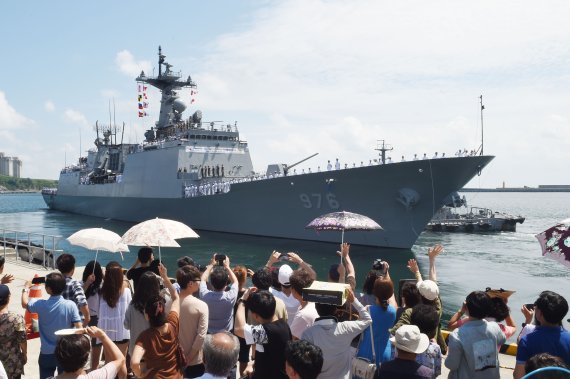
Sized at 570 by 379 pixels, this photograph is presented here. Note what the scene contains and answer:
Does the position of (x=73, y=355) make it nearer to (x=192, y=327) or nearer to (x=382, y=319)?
(x=192, y=327)

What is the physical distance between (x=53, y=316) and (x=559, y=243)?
401 cm

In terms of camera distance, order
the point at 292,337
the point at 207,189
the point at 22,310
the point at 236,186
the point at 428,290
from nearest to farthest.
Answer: the point at 292,337 < the point at 428,290 < the point at 22,310 < the point at 236,186 < the point at 207,189

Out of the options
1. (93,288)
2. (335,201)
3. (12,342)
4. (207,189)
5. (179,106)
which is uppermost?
(179,106)

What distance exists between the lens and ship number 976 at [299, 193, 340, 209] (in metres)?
20.1

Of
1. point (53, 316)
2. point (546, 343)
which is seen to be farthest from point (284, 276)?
point (546, 343)

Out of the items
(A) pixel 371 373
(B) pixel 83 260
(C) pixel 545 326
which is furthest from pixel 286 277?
(B) pixel 83 260

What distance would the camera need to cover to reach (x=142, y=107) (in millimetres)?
31797

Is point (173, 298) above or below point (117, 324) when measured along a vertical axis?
above

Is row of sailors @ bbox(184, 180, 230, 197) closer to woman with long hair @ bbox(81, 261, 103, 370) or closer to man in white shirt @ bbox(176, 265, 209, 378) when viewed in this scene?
woman with long hair @ bbox(81, 261, 103, 370)

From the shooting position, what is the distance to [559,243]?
3.90m

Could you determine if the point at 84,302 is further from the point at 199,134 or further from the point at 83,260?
the point at 199,134

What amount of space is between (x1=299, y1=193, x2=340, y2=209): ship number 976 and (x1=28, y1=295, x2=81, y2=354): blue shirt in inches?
658

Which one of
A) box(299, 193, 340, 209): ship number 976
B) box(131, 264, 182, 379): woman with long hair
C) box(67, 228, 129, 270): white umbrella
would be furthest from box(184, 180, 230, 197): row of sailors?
box(131, 264, 182, 379): woman with long hair

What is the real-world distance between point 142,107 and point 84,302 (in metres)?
29.5
